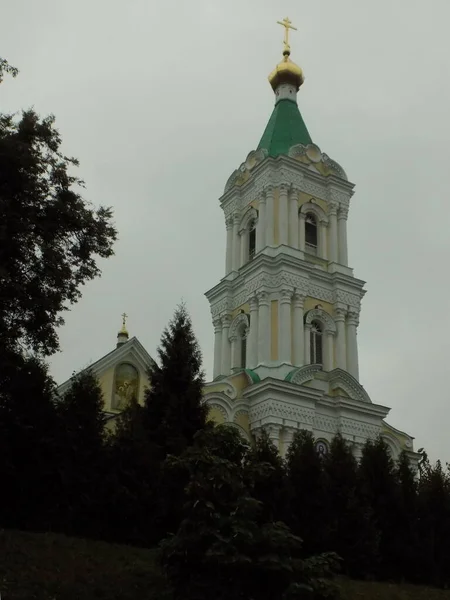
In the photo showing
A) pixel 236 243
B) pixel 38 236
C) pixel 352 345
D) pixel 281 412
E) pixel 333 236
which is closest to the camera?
pixel 38 236

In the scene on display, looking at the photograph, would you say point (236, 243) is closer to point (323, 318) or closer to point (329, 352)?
point (323, 318)

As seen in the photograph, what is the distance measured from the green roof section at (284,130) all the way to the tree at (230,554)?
26290 mm

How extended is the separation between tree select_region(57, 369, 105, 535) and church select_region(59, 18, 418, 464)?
28.7 feet

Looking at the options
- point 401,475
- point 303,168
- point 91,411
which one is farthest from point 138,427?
point 303,168

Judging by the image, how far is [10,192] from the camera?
16453mm

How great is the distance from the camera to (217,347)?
116ft

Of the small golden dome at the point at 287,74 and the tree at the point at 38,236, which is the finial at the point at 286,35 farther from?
the tree at the point at 38,236

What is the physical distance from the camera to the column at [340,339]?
110ft

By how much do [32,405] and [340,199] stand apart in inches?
905

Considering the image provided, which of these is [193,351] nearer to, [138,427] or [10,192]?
[138,427]

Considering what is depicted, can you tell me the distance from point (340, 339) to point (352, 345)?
64 centimetres

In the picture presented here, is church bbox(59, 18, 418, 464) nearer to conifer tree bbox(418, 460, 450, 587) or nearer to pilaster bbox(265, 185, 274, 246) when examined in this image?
pilaster bbox(265, 185, 274, 246)

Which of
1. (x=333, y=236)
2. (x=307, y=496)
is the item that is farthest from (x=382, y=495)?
(x=333, y=236)

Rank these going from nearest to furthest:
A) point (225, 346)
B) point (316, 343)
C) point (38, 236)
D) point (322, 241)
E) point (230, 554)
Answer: point (230, 554)
point (38, 236)
point (316, 343)
point (225, 346)
point (322, 241)
